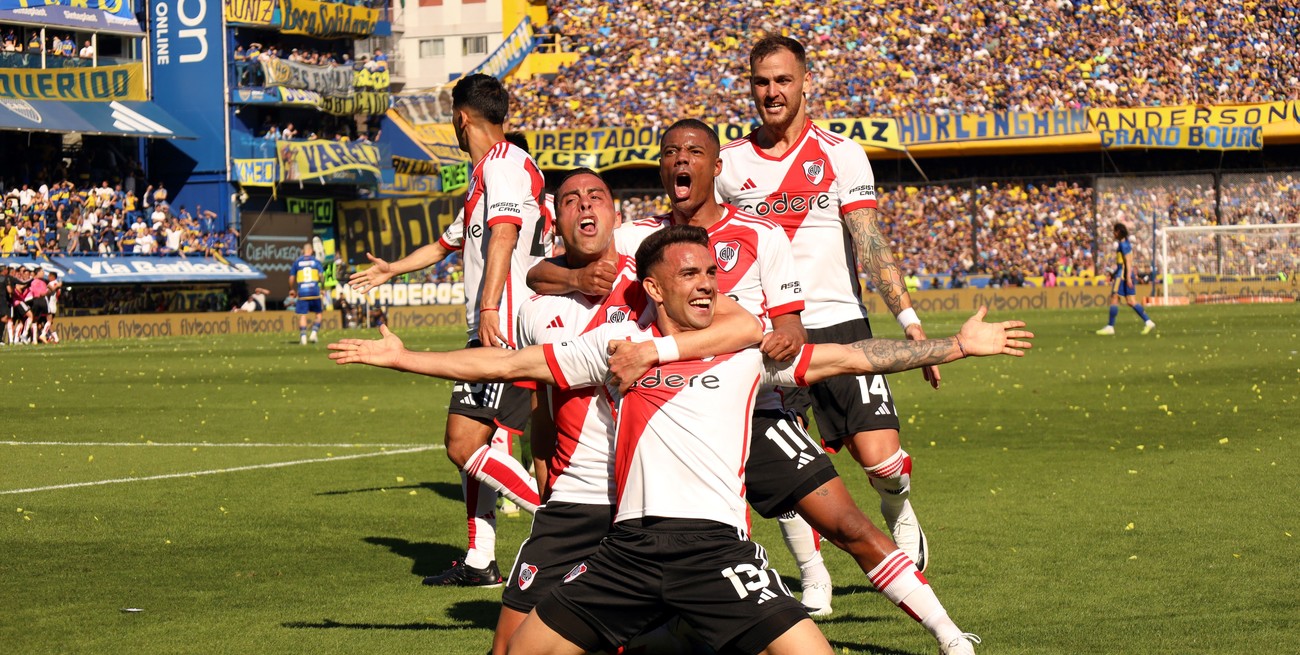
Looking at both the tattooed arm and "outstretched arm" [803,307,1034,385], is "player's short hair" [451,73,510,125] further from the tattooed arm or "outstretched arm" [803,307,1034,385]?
"outstretched arm" [803,307,1034,385]

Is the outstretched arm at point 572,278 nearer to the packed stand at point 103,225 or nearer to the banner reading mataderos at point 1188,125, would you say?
the packed stand at point 103,225

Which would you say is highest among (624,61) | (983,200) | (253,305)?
(624,61)

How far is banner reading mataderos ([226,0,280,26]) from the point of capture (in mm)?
51938

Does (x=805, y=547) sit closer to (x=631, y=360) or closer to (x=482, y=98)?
(x=631, y=360)

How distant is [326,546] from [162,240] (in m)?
41.5

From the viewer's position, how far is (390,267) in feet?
27.5

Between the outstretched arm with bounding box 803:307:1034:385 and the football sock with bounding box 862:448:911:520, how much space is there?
150 centimetres

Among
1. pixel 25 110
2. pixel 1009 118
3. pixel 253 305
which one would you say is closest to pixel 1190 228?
pixel 1009 118

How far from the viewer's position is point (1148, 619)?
21.8 ft

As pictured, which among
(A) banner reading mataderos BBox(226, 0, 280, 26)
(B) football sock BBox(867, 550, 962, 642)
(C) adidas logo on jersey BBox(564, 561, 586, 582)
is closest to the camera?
(C) adidas logo on jersey BBox(564, 561, 586, 582)

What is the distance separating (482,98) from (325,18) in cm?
4850

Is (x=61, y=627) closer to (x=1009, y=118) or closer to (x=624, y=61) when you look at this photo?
(x=1009, y=118)

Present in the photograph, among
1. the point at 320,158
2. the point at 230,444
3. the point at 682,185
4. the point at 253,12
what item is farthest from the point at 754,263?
the point at 320,158

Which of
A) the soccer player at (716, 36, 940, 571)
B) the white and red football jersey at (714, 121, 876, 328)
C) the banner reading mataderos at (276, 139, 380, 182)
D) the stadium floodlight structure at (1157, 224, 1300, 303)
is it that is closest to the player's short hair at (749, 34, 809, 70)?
the soccer player at (716, 36, 940, 571)
